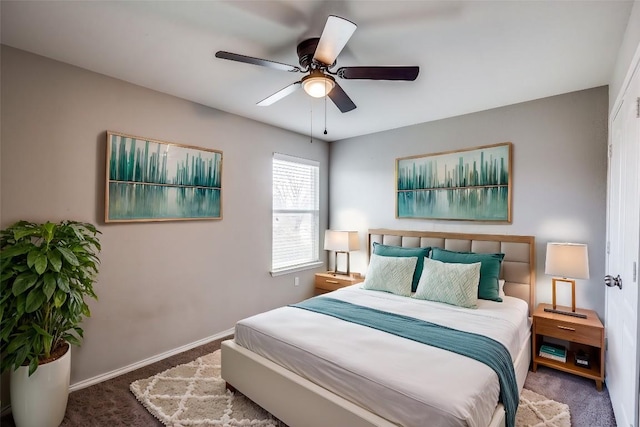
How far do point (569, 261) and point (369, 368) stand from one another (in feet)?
6.71

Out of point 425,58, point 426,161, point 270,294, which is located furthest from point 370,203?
point 425,58

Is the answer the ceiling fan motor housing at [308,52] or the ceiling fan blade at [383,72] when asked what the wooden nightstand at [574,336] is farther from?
the ceiling fan motor housing at [308,52]

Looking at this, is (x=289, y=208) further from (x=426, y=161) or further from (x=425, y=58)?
(x=425, y=58)

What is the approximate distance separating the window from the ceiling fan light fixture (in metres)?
1.91

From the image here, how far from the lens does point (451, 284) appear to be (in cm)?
270

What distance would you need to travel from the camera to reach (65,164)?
7.59ft

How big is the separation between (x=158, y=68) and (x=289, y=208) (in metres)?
2.21

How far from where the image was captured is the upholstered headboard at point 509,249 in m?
2.98

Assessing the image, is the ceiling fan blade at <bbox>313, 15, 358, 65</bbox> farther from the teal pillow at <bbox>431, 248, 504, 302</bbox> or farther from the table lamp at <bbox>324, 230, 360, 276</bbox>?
the table lamp at <bbox>324, 230, 360, 276</bbox>

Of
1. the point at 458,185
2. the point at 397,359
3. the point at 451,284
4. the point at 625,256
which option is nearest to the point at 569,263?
the point at 625,256

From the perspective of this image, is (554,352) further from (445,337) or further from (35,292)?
(35,292)

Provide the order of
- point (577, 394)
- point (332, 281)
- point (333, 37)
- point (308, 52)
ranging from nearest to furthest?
point (333, 37), point (308, 52), point (577, 394), point (332, 281)

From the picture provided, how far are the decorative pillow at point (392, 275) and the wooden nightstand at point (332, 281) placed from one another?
62 centimetres

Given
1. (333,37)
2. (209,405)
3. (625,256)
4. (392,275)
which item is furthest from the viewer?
(392,275)
